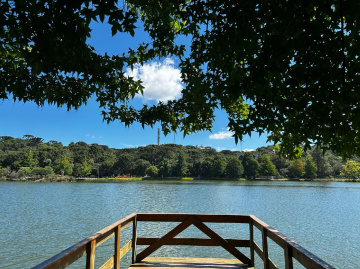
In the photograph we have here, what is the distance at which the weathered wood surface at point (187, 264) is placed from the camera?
15.2 feet

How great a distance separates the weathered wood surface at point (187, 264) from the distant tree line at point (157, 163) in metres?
85.3

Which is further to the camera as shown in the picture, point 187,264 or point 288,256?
→ point 187,264

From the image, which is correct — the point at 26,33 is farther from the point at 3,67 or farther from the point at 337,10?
the point at 337,10

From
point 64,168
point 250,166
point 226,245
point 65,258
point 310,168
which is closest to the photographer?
point 65,258

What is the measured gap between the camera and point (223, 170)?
97.4 m

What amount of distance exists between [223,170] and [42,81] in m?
96.3

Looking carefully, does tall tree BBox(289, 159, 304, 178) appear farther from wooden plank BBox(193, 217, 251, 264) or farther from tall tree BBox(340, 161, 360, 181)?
wooden plank BBox(193, 217, 251, 264)

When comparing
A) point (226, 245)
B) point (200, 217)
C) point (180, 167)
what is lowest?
point (226, 245)

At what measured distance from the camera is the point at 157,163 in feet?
398

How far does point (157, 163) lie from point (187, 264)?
117535 mm

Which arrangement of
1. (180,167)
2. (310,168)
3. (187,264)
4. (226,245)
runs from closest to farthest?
(187,264)
(226,245)
(310,168)
(180,167)

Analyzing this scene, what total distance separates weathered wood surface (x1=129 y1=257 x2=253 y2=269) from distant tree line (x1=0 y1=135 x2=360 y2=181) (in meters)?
85.3

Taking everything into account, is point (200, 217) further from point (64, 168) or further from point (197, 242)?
point (64, 168)

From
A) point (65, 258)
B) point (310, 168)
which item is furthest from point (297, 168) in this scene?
point (65, 258)
